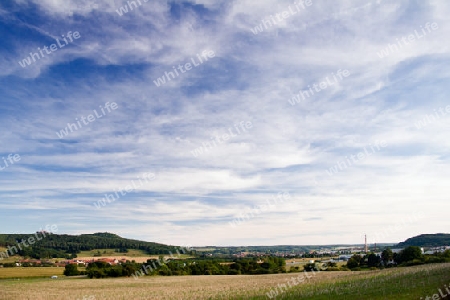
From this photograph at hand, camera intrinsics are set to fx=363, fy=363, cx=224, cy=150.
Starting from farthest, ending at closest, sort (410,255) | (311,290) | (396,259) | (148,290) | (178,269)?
(178,269) < (396,259) < (410,255) < (148,290) < (311,290)

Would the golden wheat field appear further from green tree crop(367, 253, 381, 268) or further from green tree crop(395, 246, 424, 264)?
green tree crop(367, 253, 381, 268)

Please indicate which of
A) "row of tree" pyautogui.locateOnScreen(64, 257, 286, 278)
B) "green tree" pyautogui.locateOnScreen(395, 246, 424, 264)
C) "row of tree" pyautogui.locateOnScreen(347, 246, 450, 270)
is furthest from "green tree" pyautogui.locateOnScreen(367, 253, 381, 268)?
"row of tree" pyautogui.locateOnScreen(64, 257, 286, 278)

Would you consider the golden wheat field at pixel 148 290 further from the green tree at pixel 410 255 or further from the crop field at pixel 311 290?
the green tree at pixel 410 255

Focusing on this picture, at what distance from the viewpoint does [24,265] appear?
142 m

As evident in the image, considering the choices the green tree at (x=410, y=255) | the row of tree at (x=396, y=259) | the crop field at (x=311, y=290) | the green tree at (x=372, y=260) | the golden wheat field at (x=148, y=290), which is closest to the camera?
the crop field at (x=311, y=290)

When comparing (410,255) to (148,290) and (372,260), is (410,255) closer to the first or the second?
→ (372,260)

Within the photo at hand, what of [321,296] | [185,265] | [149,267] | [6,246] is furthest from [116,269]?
[6,246]

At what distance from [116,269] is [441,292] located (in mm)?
93399

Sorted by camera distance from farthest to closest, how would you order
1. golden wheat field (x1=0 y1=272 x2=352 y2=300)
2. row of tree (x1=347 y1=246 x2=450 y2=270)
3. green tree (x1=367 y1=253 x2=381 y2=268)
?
green tree (x1=367 y1=253 x2=381 y2=268) → row of tree (x1=347 y1=246 x2=450 y2=270) → golden wheat field (x1=0 y1=272 x2=352 y2=300)

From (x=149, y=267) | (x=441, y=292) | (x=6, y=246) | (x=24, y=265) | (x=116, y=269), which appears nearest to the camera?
(x=441, y=292)

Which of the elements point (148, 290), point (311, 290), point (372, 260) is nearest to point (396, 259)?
point (372, 260)

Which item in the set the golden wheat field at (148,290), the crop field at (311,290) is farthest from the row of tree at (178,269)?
the crop field at (311,290)

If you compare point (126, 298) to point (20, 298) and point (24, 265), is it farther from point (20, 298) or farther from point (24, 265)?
point (24, 265)

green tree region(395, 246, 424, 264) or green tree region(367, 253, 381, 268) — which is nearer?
green tree region(395, 246, 424, 264)
